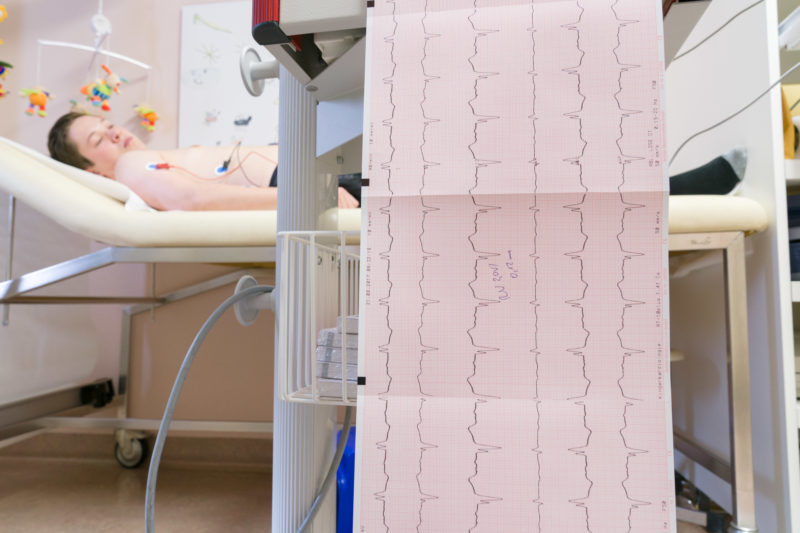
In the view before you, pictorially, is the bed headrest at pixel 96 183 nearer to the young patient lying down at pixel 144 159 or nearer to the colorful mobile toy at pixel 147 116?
the young patient lying down at pixel 144 159

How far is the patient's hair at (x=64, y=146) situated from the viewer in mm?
1199

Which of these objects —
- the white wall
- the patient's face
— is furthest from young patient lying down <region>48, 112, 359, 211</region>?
the white wall

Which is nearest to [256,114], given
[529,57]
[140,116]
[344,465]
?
[140,116]

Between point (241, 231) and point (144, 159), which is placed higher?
point (144, 159)

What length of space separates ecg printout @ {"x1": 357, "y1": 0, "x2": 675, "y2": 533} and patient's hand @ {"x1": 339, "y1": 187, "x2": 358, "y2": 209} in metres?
0.59

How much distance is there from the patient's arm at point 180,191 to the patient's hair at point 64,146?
158mm

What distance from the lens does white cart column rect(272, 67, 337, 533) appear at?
Result: 484 millimetres

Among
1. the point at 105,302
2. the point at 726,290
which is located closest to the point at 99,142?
the point at 105,302

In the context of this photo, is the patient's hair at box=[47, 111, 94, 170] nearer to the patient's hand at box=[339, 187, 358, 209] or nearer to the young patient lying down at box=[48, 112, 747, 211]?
the young patient lying down at box=[48, 112, 747, 211]

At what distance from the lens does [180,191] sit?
968 millimetres

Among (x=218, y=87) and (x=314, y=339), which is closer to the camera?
(x=314, y=339)

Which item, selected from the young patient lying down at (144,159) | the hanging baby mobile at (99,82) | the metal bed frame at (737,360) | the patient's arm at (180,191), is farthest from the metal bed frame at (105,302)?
the metal bed frame at (737,360)

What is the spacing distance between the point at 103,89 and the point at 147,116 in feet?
0.42

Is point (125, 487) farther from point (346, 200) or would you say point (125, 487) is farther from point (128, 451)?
point (346, 200)
